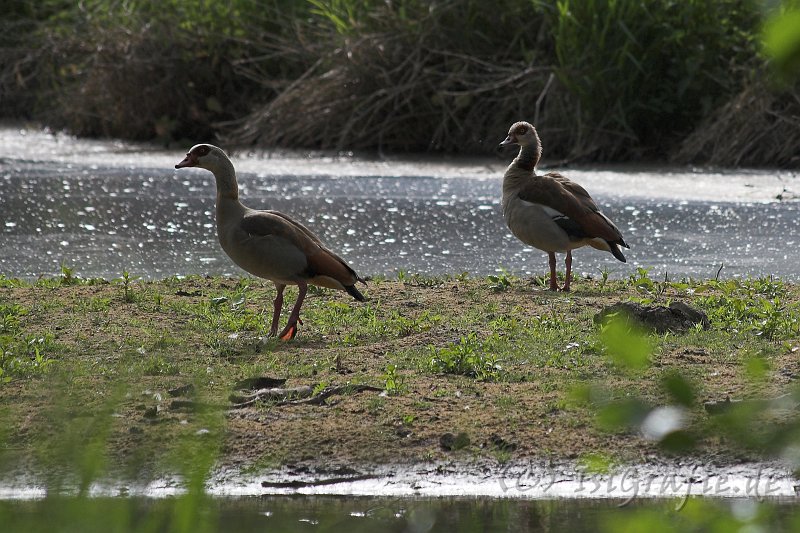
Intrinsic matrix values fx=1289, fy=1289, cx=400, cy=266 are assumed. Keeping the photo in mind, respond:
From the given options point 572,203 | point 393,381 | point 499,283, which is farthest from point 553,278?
point 393,381

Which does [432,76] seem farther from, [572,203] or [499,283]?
[499,283]

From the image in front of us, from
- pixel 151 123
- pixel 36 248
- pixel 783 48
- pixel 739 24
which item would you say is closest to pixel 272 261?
pixel 36 248

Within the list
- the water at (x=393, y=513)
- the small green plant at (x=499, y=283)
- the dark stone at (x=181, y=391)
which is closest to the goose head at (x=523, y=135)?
the small green plant at (x=499, y=283)

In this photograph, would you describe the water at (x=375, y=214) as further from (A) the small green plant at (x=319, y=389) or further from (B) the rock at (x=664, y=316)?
(A) the small green plant at (x=319, y=389)

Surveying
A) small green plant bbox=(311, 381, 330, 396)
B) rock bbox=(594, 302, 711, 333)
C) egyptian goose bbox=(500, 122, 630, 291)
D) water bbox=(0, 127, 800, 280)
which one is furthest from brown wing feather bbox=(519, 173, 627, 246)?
small green plant bbox=(311, 381, 330, 396)

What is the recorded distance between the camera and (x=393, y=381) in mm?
5840

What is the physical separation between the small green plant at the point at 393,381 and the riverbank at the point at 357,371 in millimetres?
11

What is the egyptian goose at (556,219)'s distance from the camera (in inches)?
333

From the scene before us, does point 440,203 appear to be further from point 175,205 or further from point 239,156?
point 239,156

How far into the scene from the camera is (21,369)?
6031mm

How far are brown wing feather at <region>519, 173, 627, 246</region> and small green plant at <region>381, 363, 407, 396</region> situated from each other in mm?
2730

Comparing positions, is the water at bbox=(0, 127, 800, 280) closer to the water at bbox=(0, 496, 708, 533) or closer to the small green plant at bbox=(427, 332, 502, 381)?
the small green plant at bbox=(427, 332, 502, 381)

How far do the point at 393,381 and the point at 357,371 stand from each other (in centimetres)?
35

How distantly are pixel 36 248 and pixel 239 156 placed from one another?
708 cm
